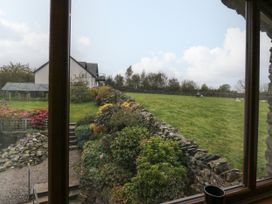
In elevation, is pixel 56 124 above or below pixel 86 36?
below

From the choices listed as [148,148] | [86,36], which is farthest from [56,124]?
[148,148]

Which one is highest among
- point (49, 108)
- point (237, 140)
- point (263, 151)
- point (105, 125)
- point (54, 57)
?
point (54, 57)

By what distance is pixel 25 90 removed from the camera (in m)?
1.09

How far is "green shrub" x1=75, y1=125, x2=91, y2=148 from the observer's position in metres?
1.20

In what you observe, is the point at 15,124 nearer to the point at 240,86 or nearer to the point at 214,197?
the point at 214,197

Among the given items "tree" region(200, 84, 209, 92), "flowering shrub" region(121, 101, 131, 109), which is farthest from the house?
"tree" region(200, 84, 209, 92)

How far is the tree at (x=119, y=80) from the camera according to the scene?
1.33 metres

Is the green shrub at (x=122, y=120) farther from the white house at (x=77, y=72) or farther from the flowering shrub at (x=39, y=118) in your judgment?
the flowering shrub at (x=39, y=118)

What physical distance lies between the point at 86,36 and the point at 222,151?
4.33ft

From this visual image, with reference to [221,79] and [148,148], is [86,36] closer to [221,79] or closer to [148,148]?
[148,148]

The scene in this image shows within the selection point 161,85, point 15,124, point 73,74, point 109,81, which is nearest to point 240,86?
point 161,85

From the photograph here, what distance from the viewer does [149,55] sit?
1444mm

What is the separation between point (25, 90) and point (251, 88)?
156cm

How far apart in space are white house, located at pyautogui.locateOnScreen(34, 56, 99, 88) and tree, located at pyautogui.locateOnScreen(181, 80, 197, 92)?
0.66 meters
